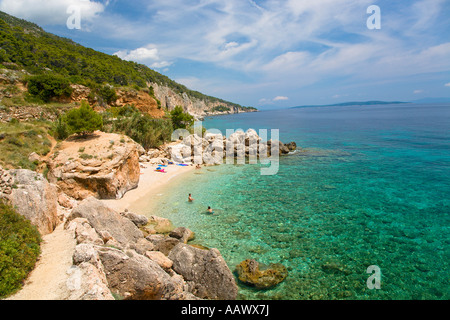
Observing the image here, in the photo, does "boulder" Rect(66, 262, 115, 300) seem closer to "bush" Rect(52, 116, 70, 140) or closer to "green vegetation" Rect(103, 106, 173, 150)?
"bush" Rect(52, 116, 70, 140)

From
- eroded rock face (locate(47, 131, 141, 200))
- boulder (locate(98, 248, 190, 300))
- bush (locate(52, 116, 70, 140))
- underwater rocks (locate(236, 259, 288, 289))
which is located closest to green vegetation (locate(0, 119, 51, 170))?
bush (locate(52, 116, 70, 140))

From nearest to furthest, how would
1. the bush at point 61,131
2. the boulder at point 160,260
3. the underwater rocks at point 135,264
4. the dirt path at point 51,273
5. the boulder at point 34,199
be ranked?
the dirt path at point 51,273, the underwater rocks at point 135,264, the boulder at point 34,199, the boulder at point 160,260, the bush at point 61,131

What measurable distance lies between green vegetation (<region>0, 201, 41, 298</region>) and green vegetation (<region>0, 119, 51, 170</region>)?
875cm

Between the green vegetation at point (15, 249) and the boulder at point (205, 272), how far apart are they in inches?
188

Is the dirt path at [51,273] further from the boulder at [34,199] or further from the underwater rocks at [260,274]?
the underwater rocks at [260,274]

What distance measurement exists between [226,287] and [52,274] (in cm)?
554

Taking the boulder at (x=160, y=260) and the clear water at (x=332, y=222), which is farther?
the clear water at (x=332, y=222)

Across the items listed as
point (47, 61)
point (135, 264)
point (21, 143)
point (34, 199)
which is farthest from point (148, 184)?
point (47, 61)

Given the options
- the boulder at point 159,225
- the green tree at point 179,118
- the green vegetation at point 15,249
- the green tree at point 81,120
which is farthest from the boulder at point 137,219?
the green tree at point 179,118

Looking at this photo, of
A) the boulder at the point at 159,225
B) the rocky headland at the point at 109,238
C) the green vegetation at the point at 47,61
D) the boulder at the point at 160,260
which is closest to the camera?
the rocky headland at the point at 109,238

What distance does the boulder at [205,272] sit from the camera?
825cm

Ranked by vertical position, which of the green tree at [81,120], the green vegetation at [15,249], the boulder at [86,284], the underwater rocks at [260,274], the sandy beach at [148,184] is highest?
Result: the green tree at [81,120]

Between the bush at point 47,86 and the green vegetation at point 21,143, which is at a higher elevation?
the bush at point 47,86
